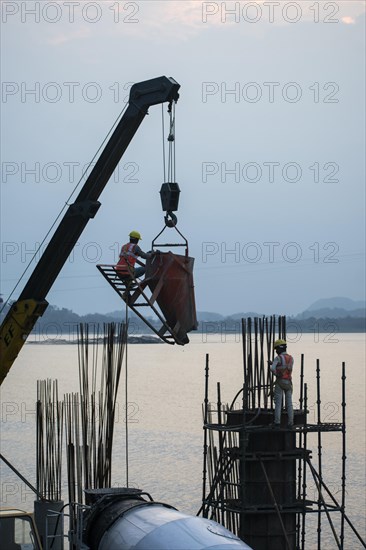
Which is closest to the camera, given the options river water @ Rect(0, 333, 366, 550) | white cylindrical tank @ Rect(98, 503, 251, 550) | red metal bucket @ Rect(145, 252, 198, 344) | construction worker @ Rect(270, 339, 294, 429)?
white cylindrical tank @ Rect(98, 503, 251, 550)

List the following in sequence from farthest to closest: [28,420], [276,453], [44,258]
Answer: [28,420]
[276,453]
[44,258]

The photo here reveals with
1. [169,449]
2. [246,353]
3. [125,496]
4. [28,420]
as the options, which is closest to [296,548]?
[246,353]

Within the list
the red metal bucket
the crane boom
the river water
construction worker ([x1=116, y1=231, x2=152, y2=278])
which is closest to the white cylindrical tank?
the red metal bucket

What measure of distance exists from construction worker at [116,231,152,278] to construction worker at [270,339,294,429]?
→ 20.0 feet

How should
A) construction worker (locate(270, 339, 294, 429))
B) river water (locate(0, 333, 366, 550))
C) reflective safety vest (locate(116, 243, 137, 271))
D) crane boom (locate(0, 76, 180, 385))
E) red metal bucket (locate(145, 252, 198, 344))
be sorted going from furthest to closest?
1. river water (locate(0, 333, 366, 550))
2. construction worker (locate(270, 339, 294, 429))
3. crane boom (locate(0, 76, 180, 385))
4. reflective safety vest (locate(116, 243, 137, 271))
5. red metal bucket (locate(145, 252, 198, 344))

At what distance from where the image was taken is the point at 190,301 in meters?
23.5

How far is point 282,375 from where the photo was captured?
2816 centimetres

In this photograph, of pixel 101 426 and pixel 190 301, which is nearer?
pixel 190 301

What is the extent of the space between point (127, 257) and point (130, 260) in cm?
11

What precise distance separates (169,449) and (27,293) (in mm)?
57525

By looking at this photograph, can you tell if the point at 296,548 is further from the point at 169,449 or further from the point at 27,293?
the point at 169,449

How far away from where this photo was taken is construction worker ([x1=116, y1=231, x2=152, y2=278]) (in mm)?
23984

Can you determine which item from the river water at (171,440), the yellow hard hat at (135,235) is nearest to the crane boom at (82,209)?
the yellow hard hat at (135,235)

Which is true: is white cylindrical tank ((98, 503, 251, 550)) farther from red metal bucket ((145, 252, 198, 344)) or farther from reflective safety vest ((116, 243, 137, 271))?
reflective safety vest ((116, 243, 137, 271))
